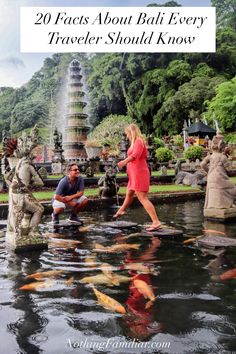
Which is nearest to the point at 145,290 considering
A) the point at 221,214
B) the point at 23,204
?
the point at 23,204

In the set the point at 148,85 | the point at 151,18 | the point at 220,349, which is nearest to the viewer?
the point at 220,349

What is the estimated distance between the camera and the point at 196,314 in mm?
3887

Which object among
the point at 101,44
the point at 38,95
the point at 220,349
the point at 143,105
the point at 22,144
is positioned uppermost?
the point at 38,95

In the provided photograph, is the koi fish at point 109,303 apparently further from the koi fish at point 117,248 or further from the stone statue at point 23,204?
the stone statue at point 23,204

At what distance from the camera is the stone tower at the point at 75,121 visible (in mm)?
30219

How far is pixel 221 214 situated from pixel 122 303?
18.7ft

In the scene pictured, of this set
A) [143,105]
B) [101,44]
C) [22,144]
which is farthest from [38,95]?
[22,144]

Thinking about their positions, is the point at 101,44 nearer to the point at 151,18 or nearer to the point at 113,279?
the point at 151,18

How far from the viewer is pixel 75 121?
100ft

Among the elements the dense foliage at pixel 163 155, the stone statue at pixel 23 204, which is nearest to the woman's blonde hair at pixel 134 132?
the stone statue at pixel 23 204

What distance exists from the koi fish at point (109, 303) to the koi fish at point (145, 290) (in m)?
0.26

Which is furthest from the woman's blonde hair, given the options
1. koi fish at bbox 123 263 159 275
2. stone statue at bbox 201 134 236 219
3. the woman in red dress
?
koi fish at bbox 123 263 159 275

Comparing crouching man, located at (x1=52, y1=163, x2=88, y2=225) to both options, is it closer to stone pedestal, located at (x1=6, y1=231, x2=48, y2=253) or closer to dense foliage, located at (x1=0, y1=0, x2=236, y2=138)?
stone pedestal, located at (x1=6, y1=231, x2=48, y2=253)

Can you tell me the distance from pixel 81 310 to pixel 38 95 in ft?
244
